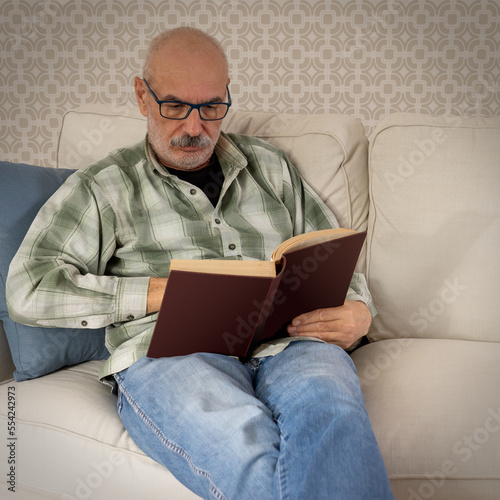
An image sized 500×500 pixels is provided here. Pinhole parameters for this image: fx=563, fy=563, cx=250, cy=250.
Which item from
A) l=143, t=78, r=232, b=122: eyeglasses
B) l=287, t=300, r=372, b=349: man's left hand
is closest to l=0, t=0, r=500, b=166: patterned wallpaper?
l=143, t=78, r=232, b=122: eyeglasses

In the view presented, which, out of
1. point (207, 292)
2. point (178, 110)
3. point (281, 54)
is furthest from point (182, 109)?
point (281, 54)

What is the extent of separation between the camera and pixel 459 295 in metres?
1.48

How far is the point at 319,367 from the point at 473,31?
1.46 metres

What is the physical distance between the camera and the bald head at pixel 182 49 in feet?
4.45

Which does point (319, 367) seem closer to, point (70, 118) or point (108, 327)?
point (108, 327)

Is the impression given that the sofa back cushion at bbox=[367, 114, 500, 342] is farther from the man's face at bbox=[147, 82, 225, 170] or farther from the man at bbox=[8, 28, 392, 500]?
the man's face at bbox=[147, 82, 225, 170]

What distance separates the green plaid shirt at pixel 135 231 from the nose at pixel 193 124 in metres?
0.12

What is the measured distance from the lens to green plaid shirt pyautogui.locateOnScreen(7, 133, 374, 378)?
1196 mm

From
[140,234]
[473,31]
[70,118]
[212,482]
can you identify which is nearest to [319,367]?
[212,482]

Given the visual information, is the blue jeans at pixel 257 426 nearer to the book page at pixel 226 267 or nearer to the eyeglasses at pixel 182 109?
the book page at pixel 226 267

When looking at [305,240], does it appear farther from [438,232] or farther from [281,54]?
[281,54]

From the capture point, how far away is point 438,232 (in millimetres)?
1486

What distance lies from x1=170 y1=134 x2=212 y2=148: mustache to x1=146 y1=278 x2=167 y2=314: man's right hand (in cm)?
35

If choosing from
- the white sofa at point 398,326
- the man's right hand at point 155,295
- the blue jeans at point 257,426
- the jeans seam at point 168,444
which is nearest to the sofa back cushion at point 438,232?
the white sofa at point 398,326
